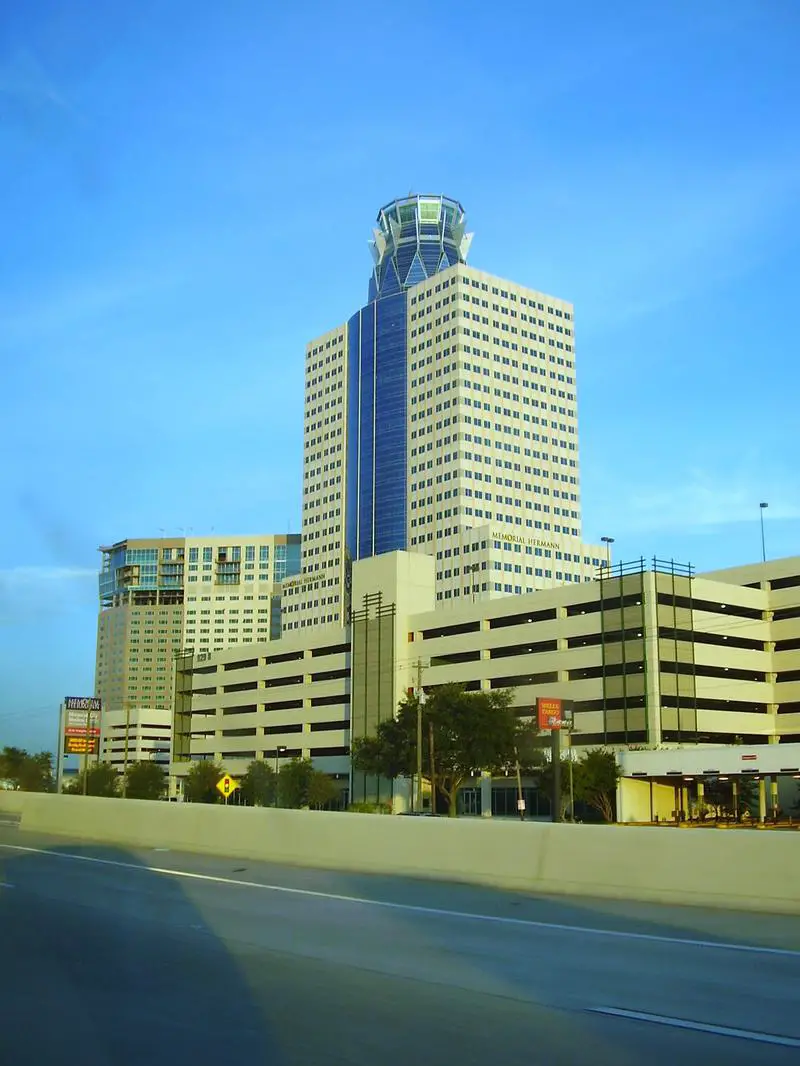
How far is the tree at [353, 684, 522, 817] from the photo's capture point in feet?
283

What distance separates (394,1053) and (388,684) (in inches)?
4187

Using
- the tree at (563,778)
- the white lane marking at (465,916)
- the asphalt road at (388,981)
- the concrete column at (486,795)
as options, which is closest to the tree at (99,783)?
the concrete column at (486,795)

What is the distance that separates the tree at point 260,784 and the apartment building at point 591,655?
5.84 metres

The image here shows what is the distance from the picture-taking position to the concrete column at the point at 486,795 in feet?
320

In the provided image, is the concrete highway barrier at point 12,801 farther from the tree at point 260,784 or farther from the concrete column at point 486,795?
the tree at point 260,784

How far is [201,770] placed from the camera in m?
126

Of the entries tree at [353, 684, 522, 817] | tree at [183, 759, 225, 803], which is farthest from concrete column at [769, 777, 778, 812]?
tree at [183, 759, 225, 803]

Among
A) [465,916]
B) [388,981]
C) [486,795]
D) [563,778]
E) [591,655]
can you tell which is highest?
[591,655]

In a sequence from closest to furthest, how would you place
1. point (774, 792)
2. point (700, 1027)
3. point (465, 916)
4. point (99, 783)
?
point (700, 1027)
point (465, 916)
point (774, 792)
point (99, 783)

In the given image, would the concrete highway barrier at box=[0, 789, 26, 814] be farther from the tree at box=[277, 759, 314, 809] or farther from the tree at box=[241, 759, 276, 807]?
the tree at box=[241, 759, 276, 807]

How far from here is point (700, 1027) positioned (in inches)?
325

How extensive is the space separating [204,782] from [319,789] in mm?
20210

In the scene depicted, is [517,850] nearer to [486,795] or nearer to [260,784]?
[486,795]

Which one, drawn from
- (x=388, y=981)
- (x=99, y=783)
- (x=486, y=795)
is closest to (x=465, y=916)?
(x=388, y=981)
